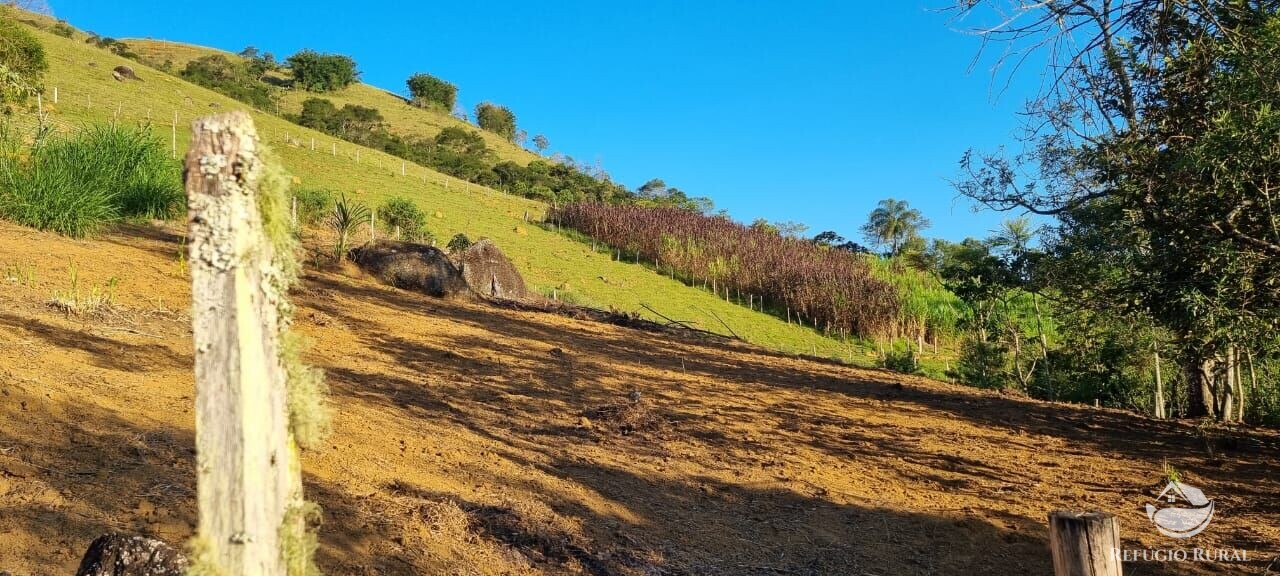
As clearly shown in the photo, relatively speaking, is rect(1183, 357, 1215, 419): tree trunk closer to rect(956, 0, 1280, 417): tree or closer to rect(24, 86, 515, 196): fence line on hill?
rect(956, 0, 1280, 417): tree

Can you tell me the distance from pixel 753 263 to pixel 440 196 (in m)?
11.6

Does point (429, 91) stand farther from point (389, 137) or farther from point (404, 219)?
point (404, 219)

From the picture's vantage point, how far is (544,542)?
143 inches

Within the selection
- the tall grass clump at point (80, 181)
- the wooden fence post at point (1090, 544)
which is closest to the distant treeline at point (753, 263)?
the tall grass clump at point (80, 181)

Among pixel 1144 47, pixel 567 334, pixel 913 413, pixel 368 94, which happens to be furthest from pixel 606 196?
pixel 1144 47

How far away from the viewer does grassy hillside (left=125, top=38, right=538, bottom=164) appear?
4825cm

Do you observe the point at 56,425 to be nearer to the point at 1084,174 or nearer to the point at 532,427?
the point at 532,427

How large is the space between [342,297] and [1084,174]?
8730 millimetres

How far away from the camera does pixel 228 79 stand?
45062 mm

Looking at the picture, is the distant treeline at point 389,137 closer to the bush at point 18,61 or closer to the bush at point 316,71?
the bush at point 316,71

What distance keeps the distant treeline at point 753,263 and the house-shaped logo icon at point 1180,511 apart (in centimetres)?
1621

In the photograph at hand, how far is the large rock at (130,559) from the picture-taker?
84.8 inches

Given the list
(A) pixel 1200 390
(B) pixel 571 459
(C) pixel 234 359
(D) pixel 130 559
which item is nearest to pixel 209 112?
(B) pixel 571 459

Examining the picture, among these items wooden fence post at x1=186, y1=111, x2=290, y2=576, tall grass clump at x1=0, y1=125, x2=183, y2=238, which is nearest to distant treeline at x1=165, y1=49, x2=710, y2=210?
tall grass clump at x1=0, y1=125, x2=183, y2=238
